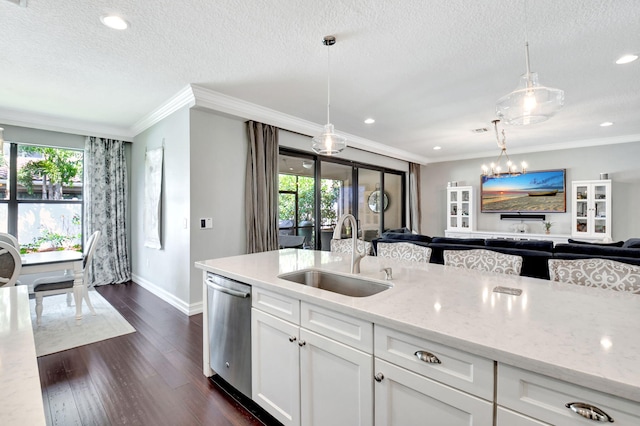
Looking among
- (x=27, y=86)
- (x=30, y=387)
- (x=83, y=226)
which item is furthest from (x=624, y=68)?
(x=83, y=226)

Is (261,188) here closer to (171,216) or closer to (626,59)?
(171,216)

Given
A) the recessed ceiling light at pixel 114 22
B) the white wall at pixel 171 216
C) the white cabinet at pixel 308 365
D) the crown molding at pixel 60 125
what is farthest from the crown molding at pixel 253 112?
the white cabinet at pixel 308 365

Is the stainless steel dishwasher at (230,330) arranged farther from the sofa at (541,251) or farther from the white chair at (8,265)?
the sofa at (541,251)

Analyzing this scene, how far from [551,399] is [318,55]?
2790 millimetres

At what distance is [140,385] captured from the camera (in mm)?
2256

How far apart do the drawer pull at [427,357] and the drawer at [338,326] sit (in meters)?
0.21

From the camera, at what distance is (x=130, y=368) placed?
250 cm

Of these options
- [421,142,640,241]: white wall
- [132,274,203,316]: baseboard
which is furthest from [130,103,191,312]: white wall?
[421,142,640,241]: white wall

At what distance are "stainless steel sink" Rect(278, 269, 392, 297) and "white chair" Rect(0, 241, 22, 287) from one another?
2738 millimetres

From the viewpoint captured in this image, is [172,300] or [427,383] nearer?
[427,383]

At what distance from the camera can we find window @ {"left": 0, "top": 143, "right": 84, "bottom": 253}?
14.9 ft

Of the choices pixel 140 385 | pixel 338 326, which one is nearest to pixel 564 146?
pixel 338 326

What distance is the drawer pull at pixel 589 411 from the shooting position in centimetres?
80

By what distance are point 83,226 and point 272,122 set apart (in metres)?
3.70
